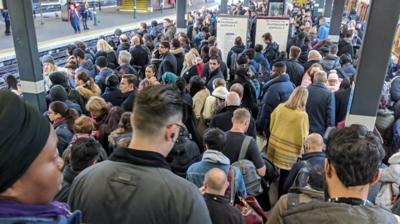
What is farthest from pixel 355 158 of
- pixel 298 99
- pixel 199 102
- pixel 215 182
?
pixel 199 102

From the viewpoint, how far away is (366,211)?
1.41 metres

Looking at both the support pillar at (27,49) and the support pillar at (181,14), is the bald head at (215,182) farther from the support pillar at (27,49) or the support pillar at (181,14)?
the support pillar at (181,14)

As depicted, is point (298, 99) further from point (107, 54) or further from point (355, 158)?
point (107, 54)

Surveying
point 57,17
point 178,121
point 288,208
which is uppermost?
point 178,121

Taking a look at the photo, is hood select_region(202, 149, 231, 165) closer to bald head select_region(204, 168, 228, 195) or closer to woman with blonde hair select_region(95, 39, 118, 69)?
bald head select_region(204, 168, 228, 195)

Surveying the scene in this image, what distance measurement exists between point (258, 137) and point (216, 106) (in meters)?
0.79

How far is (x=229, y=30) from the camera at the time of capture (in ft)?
32.5

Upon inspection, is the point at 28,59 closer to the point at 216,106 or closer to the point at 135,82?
the point at 135,82

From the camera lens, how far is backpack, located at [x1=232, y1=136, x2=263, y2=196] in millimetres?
3426

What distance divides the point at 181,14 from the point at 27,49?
22.7 ft

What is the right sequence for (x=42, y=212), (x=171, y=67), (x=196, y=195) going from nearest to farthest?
(x=42, y=212)
(x=196, y=195)
(x=171, y=67)

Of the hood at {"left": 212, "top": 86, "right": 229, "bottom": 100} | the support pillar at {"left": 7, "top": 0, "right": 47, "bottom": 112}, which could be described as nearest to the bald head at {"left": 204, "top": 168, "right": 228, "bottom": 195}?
the hood at {"left": 212, "top": 86, "right": 229, "bottom": 100}

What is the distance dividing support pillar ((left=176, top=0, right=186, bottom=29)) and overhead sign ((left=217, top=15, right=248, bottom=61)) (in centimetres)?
253

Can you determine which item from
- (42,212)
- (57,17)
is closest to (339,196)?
(42,212)
